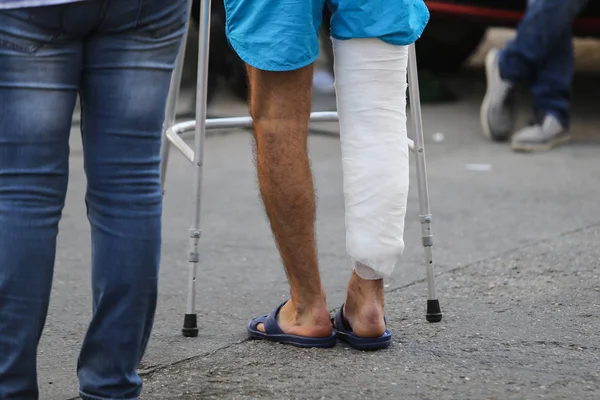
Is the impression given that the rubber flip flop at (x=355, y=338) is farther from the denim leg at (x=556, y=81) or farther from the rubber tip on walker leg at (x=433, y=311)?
the denim leg at (x=556, y=81)

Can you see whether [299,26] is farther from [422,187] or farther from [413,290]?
[413,290]

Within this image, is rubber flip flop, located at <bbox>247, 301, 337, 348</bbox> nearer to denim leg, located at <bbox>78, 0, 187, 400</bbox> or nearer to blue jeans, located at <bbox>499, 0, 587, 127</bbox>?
denim leg, located at <bbox>78, 0, 187, 400</bbox>

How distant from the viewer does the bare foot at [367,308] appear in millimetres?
3137

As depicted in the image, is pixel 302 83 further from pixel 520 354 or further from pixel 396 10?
pixel 520 354

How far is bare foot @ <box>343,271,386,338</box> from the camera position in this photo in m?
3.14

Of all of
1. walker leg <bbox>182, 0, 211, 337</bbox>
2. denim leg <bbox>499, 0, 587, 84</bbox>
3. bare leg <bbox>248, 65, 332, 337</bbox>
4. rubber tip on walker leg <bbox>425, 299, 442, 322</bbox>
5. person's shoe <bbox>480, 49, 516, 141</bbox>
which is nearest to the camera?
bare leg <bbox>248, 65, 332, 337</bbox>

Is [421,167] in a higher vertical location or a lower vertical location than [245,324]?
higher

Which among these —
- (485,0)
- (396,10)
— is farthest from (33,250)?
(485,0)

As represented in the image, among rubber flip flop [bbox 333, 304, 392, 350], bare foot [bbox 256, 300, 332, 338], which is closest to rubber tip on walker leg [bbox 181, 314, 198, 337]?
bare foot [bbox 256, 300, 332, 338]

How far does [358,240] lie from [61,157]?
92 cm

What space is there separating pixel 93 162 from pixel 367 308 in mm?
1022

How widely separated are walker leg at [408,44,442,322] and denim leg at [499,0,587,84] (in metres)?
3.28

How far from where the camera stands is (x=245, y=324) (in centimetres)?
349

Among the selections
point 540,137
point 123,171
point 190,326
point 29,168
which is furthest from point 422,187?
point 540,137
